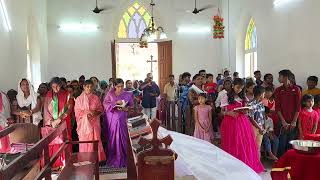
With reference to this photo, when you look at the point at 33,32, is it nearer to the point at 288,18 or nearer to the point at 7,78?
the point at 7,78

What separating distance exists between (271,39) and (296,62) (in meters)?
1.60

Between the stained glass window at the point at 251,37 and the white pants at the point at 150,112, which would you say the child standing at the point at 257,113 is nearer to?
the white pants at the point at 150,112

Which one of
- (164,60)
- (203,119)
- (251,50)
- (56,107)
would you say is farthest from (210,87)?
(164,60)

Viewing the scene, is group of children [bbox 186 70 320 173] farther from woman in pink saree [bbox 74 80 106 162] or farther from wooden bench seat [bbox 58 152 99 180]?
wooden bench seat [bbox 58 152 99 180]

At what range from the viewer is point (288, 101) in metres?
5.58

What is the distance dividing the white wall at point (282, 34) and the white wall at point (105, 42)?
1.43 m

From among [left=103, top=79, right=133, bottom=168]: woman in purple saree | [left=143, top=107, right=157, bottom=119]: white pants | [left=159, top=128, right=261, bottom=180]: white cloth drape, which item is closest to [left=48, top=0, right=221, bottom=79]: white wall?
[left=143, top=107, right=157, bottom=119]: white pants

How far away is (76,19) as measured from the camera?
1230 cm

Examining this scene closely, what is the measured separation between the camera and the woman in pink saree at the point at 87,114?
18.5ft

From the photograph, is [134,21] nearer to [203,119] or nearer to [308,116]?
[203,119]

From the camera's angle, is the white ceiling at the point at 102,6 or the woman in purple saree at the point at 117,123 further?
the white ceiling at the point at 102,6

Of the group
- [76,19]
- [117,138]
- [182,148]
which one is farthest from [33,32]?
[182,148]

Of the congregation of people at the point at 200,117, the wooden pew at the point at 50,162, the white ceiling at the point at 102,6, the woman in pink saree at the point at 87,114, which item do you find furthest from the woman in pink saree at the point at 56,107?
the white ceiling at the point at 102,6

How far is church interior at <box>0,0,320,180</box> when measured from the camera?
2.96 m
